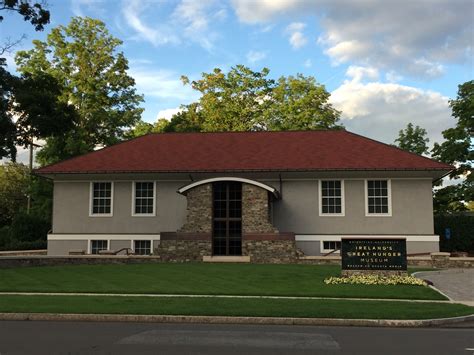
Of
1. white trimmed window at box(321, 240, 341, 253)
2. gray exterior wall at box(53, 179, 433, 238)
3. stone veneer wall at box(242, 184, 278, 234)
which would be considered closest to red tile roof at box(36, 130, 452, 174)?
gray exterior wall at box(53, 179, 433, 238)

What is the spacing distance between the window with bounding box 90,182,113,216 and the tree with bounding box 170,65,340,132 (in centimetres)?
2295

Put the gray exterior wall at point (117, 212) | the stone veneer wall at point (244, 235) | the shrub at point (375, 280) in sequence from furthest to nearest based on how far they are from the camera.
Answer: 1. the gray exterior wall at point (117, 212)
2. the stone veneer wall at point (244, 235)
3. the shrub at point (375, 280)

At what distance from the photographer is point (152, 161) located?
92.1 ft

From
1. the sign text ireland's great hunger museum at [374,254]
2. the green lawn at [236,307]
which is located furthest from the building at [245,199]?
the green lawn at [236,307]

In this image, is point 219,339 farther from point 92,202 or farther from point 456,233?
point 456,233

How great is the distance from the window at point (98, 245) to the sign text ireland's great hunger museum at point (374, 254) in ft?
48.8

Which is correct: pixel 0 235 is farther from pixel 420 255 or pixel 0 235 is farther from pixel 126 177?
pixel 420 255

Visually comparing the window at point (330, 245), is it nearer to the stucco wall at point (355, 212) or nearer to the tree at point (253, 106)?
the stucco wall at point (355, 212)

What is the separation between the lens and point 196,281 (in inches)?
A: 663

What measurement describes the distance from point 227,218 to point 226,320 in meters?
13.9

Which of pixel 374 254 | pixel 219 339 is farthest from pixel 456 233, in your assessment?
pixel 219 339

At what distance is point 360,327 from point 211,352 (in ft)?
13.2

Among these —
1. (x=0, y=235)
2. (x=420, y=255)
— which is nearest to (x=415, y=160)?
(x=420, y=255)

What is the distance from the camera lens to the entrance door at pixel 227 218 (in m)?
24.7
